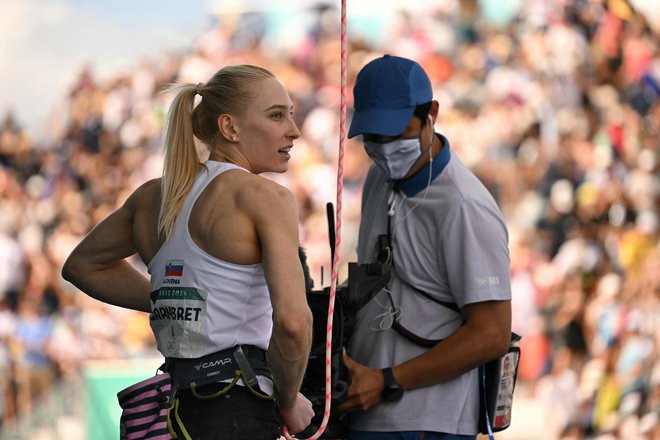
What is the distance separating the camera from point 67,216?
7258 mm

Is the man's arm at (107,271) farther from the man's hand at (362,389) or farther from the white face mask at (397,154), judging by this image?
the white face mask at (397,154)

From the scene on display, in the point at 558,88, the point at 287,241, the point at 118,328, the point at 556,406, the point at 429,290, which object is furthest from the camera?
the point at 558,88

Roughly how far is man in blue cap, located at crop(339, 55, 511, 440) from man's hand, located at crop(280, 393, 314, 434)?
0.37 metres

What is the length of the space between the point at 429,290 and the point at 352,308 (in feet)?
0.64

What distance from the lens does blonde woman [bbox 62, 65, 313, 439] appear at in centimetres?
222

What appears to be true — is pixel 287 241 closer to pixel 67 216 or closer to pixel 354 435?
pixel 354 435

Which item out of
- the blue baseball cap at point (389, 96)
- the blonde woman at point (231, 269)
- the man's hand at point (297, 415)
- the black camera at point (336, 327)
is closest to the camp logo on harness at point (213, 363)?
the blonde woman at point (231, 269)

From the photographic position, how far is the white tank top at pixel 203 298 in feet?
7.37

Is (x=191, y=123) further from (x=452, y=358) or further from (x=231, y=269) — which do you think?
(x=452, y=358)

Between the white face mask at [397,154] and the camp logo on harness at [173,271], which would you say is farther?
the white face mask at [397,154]

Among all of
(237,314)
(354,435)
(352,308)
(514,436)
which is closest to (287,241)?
(237,314)

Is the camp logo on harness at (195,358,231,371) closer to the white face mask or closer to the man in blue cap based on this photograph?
the man in blue cap

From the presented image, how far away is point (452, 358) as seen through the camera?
2682 millimetres

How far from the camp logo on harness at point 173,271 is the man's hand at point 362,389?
2.02ft
